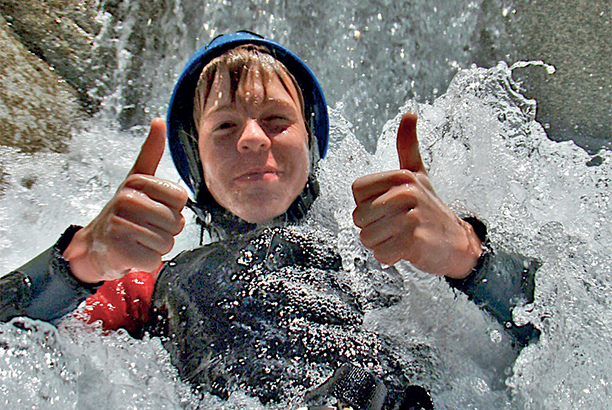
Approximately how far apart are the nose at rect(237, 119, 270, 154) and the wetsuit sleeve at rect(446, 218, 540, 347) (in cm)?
46

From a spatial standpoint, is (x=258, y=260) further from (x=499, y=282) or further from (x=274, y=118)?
(x=499, y=282)

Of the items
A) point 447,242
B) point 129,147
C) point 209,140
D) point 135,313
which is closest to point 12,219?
point 129,147

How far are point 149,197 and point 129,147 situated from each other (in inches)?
73.3

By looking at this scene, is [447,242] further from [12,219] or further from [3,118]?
[3,118]

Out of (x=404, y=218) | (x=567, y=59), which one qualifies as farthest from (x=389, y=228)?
(x=567, y=59)

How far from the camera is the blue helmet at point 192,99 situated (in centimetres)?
128

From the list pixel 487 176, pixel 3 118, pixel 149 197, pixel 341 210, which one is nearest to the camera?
pixel 149 197

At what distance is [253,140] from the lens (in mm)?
1018

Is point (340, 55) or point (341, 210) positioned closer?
point (341, 210)

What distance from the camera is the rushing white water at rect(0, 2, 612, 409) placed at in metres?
1.05

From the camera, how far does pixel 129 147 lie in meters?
2.56

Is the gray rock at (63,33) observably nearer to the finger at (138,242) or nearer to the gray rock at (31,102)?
the gray rock at (31,102)

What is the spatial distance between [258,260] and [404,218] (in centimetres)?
43

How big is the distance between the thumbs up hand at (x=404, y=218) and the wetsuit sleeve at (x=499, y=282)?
0.35 ft
